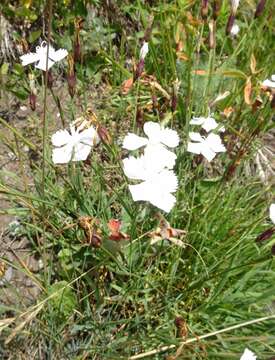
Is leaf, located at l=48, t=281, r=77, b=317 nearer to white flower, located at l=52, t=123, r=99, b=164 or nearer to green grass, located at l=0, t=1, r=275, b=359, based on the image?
green grass, located at l=0, t=1, r=275, b=359

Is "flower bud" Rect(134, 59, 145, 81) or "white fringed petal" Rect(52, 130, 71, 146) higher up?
"flower bud" Rect(134, 59, 145, 81)

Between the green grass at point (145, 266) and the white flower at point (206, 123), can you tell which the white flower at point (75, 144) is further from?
the white flower at point (206, 123)

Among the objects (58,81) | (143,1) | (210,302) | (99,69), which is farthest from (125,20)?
(210,302)

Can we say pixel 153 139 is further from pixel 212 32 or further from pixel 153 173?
pixel 212 32

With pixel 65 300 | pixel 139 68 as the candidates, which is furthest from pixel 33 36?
pixel 65 300

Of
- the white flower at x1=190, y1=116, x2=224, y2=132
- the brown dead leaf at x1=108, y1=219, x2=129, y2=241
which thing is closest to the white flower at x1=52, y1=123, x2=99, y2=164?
the brown dead leaf at x1=108, y1=219, x2=129, y2=241

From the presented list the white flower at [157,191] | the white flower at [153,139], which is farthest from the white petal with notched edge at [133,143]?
the white flower at [157,191]
